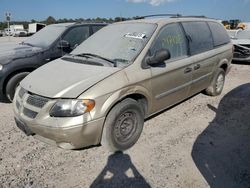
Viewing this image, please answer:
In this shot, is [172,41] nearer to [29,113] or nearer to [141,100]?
[141,100]

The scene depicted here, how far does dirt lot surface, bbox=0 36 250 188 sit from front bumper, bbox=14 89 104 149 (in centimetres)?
33

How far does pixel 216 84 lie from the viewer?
5590 millimetres

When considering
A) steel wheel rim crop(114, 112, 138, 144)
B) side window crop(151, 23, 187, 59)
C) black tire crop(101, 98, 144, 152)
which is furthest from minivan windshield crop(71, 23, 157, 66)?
steel wheel rim crop(114, 112, 138, 144)

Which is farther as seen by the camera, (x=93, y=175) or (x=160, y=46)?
(x=160, y=46)

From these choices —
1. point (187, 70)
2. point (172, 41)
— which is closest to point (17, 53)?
point (172, 41)

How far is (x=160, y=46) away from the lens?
12.4 ft

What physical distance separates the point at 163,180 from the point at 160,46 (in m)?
1.97

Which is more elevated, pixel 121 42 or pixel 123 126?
pixel 121 42

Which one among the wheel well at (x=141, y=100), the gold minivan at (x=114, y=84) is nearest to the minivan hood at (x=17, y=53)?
the gold minivan at (x=114, y=84)

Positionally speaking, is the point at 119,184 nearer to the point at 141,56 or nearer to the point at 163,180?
the point at 163,180

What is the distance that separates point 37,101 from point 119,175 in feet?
4.44

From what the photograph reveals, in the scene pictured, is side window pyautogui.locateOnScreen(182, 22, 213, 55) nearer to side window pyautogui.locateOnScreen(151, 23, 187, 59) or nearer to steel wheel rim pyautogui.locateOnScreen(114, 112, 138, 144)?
side window pyautogui.locateOnScreen(151, 23, 187, 59)

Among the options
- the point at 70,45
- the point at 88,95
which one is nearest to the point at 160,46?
the point at 88,95

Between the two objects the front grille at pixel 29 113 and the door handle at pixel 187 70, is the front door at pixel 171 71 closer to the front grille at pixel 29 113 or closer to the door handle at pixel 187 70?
the door handle at pixel 187 70
